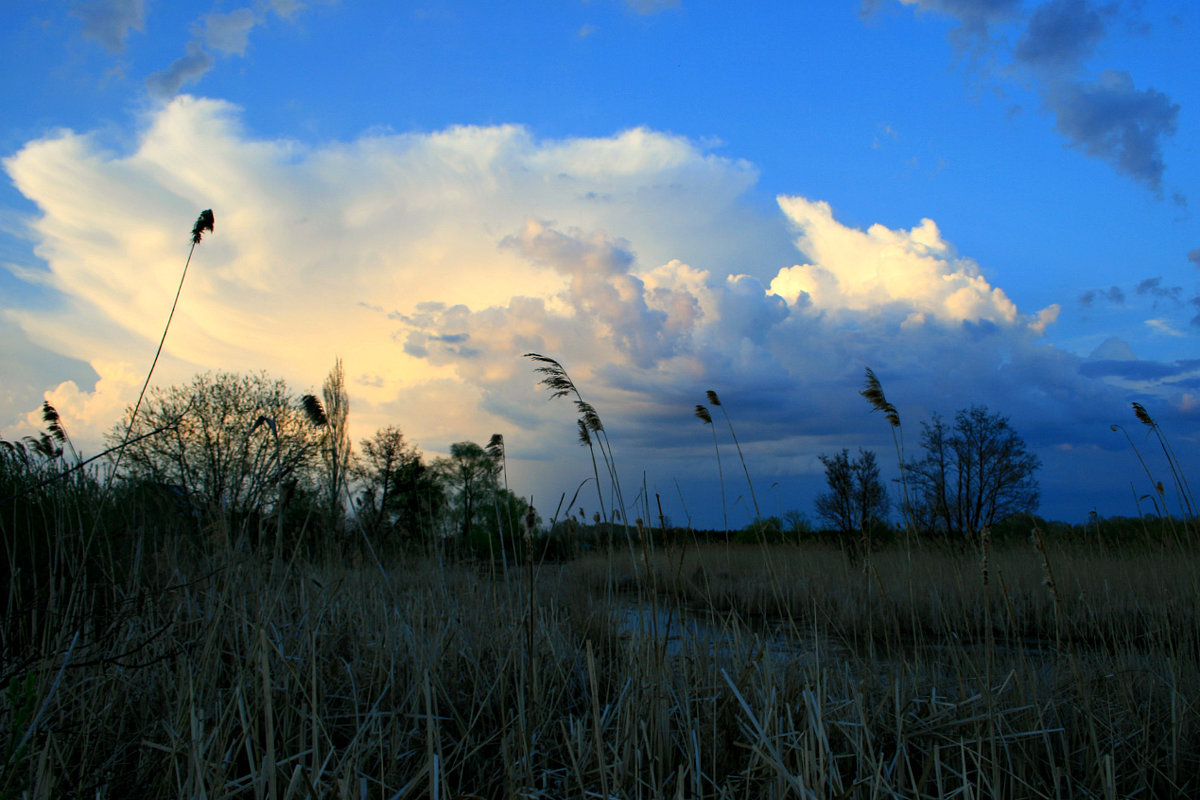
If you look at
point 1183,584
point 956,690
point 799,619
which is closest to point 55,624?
point 956,690

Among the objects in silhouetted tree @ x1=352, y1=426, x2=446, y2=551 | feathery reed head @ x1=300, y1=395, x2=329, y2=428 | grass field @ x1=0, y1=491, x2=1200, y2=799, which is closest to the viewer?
grass field @ x1=0, y1=491, x2=1200, y2=799

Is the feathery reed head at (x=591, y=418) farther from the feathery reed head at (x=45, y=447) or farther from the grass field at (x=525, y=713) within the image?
the feathery reed head at (x=45, y=447)

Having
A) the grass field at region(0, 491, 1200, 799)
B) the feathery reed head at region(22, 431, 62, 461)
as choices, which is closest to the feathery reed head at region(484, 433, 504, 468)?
the grass field at region(0, 491, 1200, 799)

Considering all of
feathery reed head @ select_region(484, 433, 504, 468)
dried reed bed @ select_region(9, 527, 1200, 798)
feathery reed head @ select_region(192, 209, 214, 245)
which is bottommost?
dried reed bed @ select_region(9, 527, 1200, 798)

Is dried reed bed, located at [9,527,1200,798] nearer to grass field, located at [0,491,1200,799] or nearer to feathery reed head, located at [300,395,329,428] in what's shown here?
grass field, located at [0,491,1200,799]

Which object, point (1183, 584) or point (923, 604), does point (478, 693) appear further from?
point (1183, 584)

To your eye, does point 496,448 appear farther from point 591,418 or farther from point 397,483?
point 397,483

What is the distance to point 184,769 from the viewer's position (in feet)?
7.79

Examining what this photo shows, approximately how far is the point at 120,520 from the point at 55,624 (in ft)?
10.0

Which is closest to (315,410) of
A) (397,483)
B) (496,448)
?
(496,448)

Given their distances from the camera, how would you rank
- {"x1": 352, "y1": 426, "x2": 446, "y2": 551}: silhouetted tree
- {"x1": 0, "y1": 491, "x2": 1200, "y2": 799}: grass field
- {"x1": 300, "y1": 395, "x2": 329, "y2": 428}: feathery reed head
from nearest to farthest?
{"x1": 0, "y1": 491, "x2": 1200, "y2": 799}: grass field
{"x1": 300, "y1": 395, "x2": 329, "y2": 428}: feathery reed head
{"x1": 352, "y1": 426, "x2": 446, "y2": 551}: silhouetted tree

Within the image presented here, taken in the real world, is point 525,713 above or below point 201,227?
below

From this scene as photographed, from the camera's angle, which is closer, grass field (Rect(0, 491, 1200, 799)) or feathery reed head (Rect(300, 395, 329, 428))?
grass field (Rect(0, 491, 1200, 799))

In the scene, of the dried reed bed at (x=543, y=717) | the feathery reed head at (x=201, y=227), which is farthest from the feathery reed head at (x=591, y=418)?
the feathery reed head at (x=201, y=227)
